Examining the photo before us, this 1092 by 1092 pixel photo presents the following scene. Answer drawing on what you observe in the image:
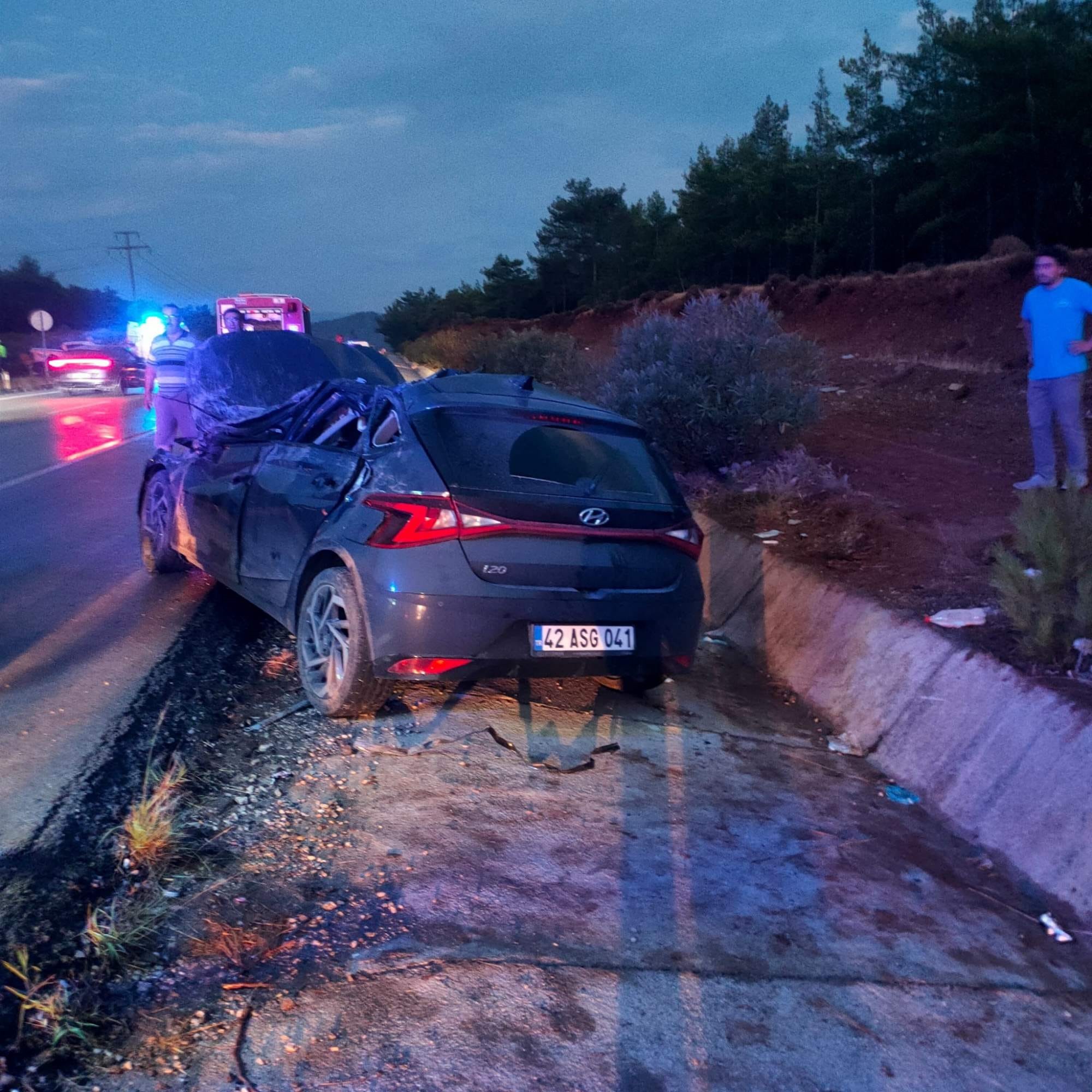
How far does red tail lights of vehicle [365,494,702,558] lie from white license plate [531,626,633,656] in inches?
16.7

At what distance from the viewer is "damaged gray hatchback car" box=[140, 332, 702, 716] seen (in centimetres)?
488

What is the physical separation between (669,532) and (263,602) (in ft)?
7.88

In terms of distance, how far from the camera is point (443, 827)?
14.2 feet

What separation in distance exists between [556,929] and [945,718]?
253 cm

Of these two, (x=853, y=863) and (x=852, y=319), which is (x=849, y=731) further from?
(x=852, y=319)

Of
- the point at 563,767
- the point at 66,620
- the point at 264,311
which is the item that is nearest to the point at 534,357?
the point at 264,311

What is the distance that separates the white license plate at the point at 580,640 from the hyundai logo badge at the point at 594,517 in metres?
0.47

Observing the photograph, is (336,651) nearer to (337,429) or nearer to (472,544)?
(472,544)

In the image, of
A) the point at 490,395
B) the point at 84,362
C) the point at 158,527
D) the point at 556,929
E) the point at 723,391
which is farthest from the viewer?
the point at 84,362

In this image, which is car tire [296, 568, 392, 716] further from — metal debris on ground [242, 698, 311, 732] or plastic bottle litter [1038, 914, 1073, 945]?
plastic bottle litter [1038, 914, 1073, 945]

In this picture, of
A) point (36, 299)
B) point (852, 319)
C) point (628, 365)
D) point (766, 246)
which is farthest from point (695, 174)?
point (36, 299)

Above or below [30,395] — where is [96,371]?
above

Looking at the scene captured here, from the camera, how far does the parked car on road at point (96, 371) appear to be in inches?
1300

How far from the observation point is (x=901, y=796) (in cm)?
504
